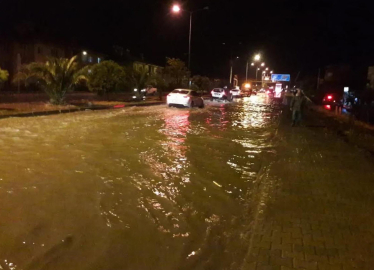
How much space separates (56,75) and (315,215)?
76.4 feet

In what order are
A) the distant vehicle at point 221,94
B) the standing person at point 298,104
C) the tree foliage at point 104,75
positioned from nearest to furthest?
the standing person at point 298,104, the tree foliage at point 104,75, the distant vehicle at point 221,94

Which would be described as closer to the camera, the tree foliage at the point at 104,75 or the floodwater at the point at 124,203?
the floodwater at the point at 124,203

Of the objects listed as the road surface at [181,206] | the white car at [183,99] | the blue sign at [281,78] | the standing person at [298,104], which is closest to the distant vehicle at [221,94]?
the white car at [183,99]

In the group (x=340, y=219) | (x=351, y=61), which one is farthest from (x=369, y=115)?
(x=351, y=61)

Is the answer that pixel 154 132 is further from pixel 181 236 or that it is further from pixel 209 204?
pixel 181 236

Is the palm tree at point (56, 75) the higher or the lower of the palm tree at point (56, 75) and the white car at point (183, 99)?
the higher

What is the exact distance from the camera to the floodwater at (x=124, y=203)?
5004 mm

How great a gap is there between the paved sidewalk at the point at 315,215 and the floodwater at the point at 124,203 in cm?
33

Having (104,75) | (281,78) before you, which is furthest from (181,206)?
(281,78)

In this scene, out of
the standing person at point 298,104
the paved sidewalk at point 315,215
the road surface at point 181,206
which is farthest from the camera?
the standing person at point 298,104

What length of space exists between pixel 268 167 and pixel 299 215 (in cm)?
→ 365

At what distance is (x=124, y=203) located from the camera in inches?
273

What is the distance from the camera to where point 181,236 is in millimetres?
5703

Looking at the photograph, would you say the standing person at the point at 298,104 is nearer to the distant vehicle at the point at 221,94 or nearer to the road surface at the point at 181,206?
the road surface at the point at 181,206
